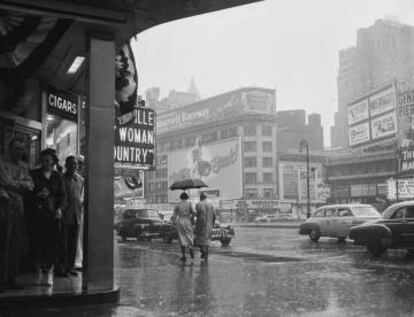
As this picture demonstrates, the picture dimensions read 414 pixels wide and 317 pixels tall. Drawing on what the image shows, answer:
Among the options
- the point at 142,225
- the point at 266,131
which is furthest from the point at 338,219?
the point at 266,131

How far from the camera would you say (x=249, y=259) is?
15.3 m

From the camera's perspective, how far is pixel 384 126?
7012 cm

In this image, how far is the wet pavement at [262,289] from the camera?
22.9ft

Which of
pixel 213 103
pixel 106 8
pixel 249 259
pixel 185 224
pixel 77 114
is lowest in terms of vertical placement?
pixel 249 259

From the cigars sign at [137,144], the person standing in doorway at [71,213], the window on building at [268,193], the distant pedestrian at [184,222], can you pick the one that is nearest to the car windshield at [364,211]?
the cigars sign at [137,144]

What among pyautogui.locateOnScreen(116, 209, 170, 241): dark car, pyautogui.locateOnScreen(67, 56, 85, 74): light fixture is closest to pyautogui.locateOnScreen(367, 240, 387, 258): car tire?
pyautogui.locateOnScreen(67, 56, 85, 74): light fixture

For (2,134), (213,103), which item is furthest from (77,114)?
(213,103)

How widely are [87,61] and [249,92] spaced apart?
395 feet

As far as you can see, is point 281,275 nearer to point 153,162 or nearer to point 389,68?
point 153,162

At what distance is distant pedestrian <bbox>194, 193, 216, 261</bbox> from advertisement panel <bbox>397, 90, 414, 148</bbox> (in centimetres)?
5432

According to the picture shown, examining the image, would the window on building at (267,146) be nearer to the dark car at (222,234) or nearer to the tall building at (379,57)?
the tall building at (379,57)

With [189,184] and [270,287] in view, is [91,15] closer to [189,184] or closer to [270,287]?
[270,287]

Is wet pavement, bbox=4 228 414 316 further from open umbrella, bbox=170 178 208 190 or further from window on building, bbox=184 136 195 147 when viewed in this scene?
window on building, bbox=184 136 195 147

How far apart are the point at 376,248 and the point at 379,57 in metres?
170
